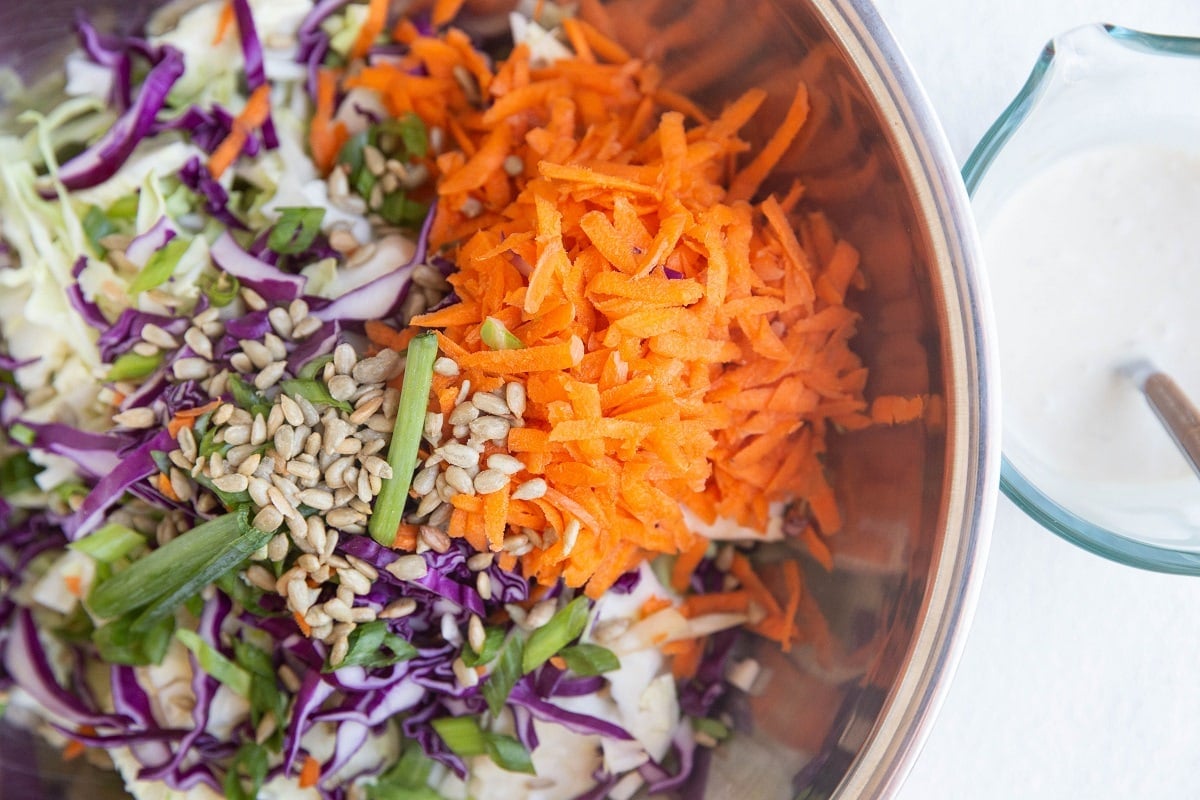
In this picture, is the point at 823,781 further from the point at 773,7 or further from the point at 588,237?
the point at 773,7

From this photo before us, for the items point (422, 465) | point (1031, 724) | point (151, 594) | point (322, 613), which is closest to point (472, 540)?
point (422, 465)

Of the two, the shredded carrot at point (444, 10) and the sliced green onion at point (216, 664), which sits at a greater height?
the shredded carrot at point (444, 10)

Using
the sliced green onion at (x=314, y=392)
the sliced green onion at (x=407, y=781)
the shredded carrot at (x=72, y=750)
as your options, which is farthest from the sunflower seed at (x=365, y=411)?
the shredded carrot at (x=72, y=750)

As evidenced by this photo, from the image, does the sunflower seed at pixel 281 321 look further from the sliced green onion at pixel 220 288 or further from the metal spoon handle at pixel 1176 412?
the metal spoon handle at pixel 1176 412

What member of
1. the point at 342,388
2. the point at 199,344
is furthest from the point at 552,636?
the point at 199,344

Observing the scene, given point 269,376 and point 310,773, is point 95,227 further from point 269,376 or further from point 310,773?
point 310,773

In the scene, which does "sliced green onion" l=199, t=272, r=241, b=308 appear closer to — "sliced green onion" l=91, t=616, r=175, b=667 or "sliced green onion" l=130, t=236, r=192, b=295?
"sliced green onion" l=130, t=236, r=192, b=295

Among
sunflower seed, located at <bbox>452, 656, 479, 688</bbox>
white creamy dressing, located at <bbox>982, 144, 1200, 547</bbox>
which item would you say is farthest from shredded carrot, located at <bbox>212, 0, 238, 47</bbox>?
white creamy dressing, located at <bbox>982, 144, 1200, 547</bbox>
